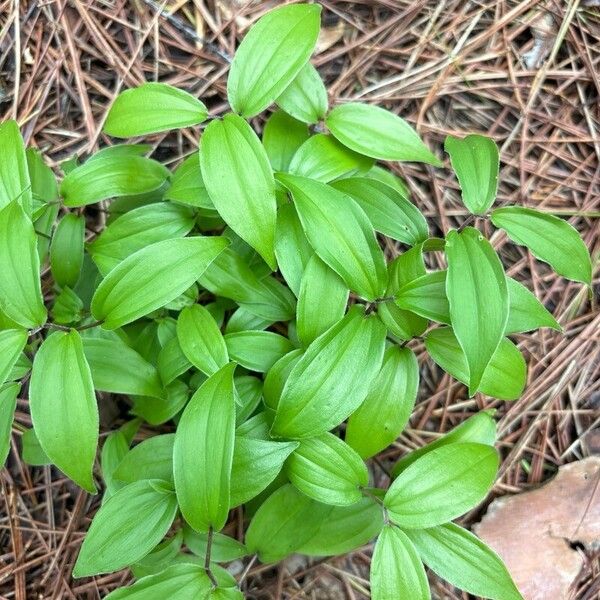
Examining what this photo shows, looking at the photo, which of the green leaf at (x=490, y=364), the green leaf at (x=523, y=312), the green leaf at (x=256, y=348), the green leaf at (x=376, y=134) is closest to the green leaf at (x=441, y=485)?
the green leaf at (x=490, y=364)

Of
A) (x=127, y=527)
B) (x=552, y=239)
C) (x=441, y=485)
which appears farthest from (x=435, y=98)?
(x=127, y=527)

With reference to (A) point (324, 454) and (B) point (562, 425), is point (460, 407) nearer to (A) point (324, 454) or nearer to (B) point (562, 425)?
(B) point (562, 425)

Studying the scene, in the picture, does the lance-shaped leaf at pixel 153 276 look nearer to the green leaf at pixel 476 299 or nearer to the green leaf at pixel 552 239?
the green leaf at pixel 476 299

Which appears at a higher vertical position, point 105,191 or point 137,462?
point 105,191

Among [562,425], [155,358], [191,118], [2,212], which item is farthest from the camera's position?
[562,425]

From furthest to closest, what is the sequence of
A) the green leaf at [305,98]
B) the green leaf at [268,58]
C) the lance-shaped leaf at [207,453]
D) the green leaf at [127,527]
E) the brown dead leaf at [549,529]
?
the brown dead leaf at [549,529], the green leaf at [305,98], the green leaf at [268,58], the green leaf at [127,527], the lance-shaped leaf at [207,453]

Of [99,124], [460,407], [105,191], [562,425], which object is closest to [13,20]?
[99,124]

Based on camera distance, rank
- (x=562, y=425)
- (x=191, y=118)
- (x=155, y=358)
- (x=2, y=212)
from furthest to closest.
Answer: (x=562, y=425) → (x=155, y=358) → (x=191, y=118) → (x=2, y=212)

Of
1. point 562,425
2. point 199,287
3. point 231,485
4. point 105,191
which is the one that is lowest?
point 562,425
